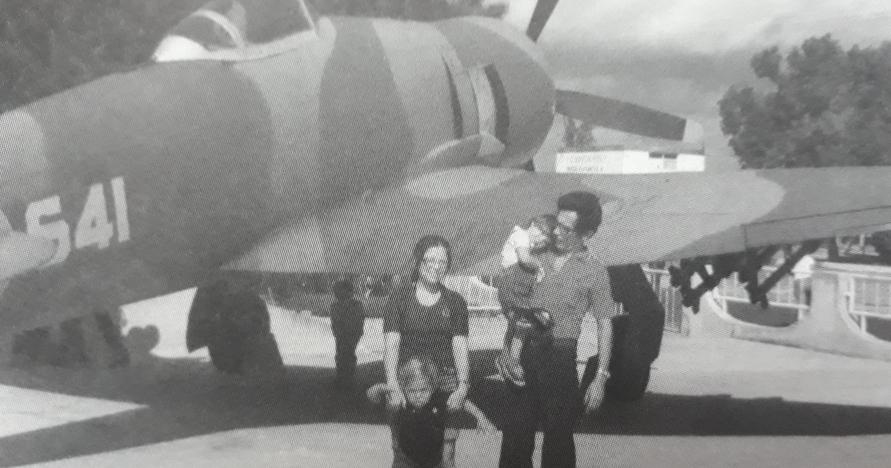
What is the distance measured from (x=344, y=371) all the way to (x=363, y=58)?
160 cm

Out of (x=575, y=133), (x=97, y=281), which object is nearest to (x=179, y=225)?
(x=97, y=281)

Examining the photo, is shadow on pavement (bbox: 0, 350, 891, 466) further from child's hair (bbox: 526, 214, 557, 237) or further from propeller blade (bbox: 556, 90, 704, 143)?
propeller blade (bbox: 556, 90, 704, 143)

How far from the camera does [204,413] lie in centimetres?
468

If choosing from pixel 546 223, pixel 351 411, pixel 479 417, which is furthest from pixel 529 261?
pixel 351 411

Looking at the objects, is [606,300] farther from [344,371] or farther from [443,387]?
[344,371]

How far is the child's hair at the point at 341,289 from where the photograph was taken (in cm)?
465

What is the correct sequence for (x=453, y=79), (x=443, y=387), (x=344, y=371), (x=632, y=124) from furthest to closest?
(x=453, y=79), (x=632, y=124), (x=344, y=371), (x=443, y=387)

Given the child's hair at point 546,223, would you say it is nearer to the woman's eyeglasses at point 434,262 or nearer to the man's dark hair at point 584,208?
the man's dark hair at point 584,208

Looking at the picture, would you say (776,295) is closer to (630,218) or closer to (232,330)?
(630,218)

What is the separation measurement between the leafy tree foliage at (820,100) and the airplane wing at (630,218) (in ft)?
1.16

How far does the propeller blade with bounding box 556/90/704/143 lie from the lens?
472 cm

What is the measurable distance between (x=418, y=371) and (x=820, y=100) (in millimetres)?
2025

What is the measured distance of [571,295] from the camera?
3965mm

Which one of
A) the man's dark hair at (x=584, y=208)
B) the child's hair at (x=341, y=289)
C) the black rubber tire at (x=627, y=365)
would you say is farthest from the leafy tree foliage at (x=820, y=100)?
the child's hair at (x=341, y=289)
